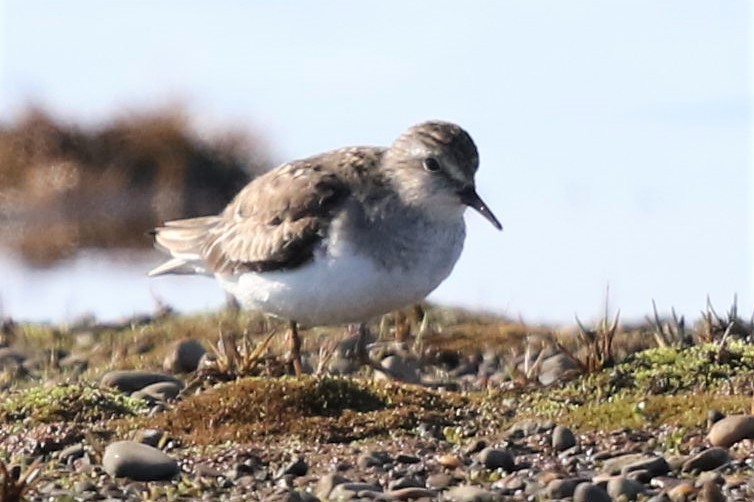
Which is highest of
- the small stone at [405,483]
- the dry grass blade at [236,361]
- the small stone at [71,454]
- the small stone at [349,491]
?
the dry grass blade at [236,361]

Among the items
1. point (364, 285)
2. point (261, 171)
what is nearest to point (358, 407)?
point (364, 285)

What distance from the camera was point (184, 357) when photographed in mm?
11453

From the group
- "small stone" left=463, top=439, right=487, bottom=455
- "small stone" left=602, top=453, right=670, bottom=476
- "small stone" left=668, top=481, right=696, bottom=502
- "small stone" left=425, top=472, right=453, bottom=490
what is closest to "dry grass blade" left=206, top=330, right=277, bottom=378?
"small stone" left=463, top=439, right=487, bottom=455

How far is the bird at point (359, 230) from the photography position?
9961mm

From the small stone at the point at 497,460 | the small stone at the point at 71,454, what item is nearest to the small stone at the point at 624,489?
the small stone at the point at 497,460

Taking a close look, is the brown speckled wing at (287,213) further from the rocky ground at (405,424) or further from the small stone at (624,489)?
the small stone at (624,489)

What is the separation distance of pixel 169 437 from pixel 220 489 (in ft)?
3.58

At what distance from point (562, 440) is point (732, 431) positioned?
2.59 ft

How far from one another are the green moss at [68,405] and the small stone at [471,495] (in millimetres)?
2762

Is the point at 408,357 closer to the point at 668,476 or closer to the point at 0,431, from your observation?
the point at 0,431

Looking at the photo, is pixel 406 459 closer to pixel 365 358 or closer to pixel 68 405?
pixel 68 405

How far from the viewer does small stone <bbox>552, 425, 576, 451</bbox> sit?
26.2 feet

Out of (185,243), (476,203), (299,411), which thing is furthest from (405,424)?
(185,243)

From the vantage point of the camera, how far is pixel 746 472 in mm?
7320
